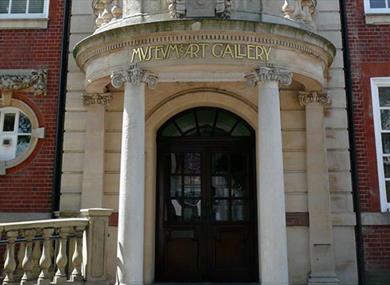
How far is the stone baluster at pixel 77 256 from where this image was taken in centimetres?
774

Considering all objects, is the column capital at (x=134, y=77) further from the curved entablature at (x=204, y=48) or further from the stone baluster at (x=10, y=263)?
the stone baluster at (x=10, y=263)

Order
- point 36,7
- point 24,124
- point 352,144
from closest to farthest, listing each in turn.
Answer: point 352,144, point 24,124, point 36,7

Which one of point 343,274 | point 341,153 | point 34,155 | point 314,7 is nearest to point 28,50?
point 34,155

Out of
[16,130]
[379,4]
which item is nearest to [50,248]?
[16,130]

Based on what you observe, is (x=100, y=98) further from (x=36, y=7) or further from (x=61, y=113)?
(x=36, y=7)

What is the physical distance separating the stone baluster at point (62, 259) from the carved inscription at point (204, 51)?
3315mm

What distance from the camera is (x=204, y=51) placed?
29.0 feet

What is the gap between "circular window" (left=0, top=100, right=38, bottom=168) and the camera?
10922mm

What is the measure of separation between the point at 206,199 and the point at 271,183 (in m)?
2.68

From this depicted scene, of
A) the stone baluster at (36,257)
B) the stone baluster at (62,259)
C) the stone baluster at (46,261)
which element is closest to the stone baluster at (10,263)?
the stone baluster at (36,257)

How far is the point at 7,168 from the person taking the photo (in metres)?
10.8

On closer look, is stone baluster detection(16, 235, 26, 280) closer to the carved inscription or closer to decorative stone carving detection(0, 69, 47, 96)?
the carved inscription

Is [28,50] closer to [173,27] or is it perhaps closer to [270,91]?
[173,27]

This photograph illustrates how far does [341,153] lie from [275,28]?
3202mm
